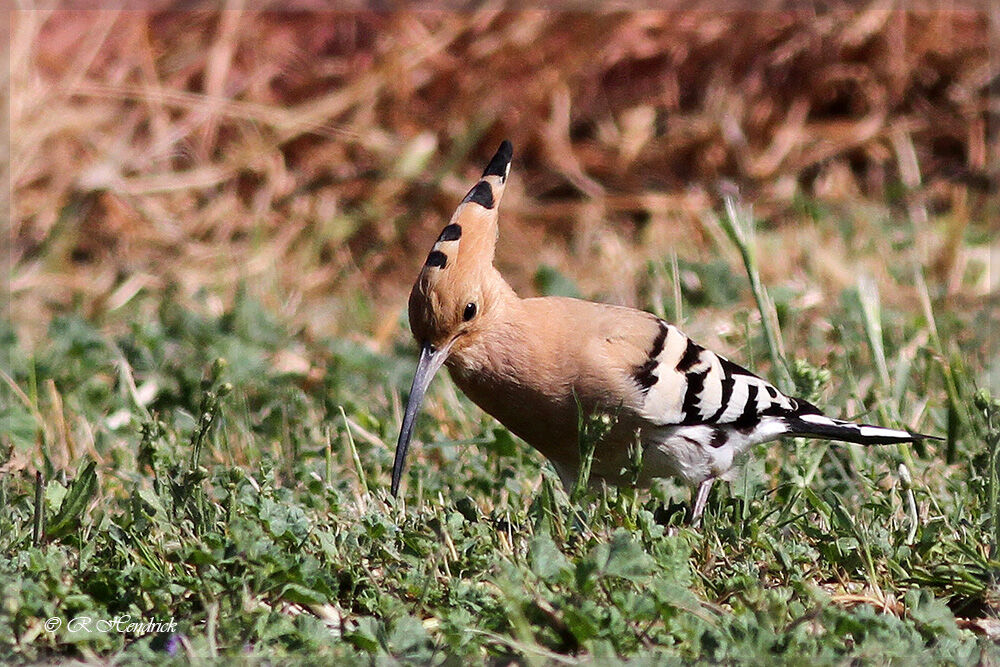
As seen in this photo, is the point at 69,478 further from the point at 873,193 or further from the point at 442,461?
the point at 873,193

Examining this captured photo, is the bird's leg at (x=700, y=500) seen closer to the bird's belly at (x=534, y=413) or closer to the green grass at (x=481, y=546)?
the green grass at (x=481, y=546)

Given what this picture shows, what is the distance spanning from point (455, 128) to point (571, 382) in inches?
113

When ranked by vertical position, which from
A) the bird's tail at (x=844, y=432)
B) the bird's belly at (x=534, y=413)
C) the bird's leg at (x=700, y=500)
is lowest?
the bird's leg at (x=700, y=500)

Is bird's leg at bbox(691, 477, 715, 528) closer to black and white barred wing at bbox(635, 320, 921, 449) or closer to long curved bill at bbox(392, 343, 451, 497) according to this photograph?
black and white barred wing at bbox(635, 320, 921, 449)

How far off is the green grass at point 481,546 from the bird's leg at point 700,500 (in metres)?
0.02

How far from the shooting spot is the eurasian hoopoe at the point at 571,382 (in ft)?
8.36

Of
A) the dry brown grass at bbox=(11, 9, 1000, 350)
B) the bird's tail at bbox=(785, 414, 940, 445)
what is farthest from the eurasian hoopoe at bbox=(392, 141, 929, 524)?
the dry brown grass at bbox=(11, 9, 1000, 350)

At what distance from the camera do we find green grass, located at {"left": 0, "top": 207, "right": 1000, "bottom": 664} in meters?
1.95

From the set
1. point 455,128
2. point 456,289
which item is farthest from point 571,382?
point 455,128

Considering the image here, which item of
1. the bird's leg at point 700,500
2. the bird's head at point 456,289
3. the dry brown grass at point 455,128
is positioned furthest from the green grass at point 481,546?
the dry brown grass at point 455,128

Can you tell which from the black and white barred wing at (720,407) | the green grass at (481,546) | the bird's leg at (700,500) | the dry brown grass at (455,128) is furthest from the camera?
the dry brown grass at (455,128)

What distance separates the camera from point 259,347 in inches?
146

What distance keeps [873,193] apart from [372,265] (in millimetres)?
2058

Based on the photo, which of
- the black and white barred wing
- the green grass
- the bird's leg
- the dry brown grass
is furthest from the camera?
the dry brown grass
